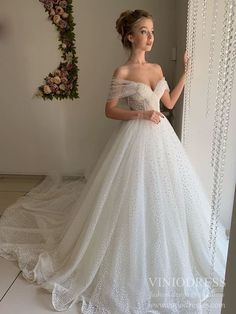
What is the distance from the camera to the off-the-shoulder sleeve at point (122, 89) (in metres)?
1.39

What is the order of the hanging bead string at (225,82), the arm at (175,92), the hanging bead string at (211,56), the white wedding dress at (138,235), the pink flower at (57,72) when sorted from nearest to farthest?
the hanging bead string at (225,82)
the white wedding dress at (138,235)
the hanging bead string at (211,56)
the arm at (175,92)
the pink flower at (57,72)

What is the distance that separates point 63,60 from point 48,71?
0.55ft

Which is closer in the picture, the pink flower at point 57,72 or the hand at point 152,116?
the hand at point 152,116

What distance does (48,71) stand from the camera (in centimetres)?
264

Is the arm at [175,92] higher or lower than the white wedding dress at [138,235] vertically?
higher

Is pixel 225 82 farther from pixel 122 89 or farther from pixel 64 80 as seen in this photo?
pixel 64 80

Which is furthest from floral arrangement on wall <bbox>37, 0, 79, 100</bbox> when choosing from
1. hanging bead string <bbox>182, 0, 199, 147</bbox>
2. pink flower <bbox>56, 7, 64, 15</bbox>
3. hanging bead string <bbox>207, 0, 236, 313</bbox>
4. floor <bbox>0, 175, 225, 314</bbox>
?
hanging bead string <bbox>207, 0, 236, 313</bbox>

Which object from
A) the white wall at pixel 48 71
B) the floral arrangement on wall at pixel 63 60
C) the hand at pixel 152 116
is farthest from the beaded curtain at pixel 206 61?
the floral arrangement on wall at pixel 63 60

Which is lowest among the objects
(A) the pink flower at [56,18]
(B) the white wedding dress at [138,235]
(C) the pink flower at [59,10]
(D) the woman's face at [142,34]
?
(B) the white wedding dress at [138,235]

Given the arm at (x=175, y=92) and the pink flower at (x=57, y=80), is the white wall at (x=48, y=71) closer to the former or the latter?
the pink flower at (x=57, y=80)

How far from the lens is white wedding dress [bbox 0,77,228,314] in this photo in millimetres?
1265

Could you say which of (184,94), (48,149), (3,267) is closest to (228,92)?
(184,94)

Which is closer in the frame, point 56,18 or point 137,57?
point 137,57

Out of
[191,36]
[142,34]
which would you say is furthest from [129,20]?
[191,36]
